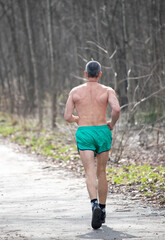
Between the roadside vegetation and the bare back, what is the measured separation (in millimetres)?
1985

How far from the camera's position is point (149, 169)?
29.1 ft

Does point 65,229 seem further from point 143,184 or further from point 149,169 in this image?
point 149,169

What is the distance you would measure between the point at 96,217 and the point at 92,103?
130cm

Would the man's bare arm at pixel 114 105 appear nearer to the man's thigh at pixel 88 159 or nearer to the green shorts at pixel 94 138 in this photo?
the green shorts at pixel 94 138

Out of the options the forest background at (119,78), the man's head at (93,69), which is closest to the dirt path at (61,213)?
the man's head at (93,69)

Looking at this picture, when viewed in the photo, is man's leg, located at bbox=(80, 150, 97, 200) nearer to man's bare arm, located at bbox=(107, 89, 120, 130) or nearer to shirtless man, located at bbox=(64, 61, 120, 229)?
shirtless man, located at bbox=(64, 61, 120, 229)

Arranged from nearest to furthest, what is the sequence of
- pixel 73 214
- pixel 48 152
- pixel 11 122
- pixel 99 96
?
pixel 99 96, pixel 73 214, pixel 48 152, pixel 11 122

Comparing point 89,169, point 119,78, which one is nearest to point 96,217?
point 89,169

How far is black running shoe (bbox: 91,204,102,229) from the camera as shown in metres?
4.89

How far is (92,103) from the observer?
5266mm

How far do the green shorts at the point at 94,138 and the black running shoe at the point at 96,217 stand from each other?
2.25 ft

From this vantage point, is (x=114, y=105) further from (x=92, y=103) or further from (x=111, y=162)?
(x=111, y=162)

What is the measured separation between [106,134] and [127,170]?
14.0 ft

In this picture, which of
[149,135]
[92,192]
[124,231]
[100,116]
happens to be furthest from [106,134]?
[149,135]
